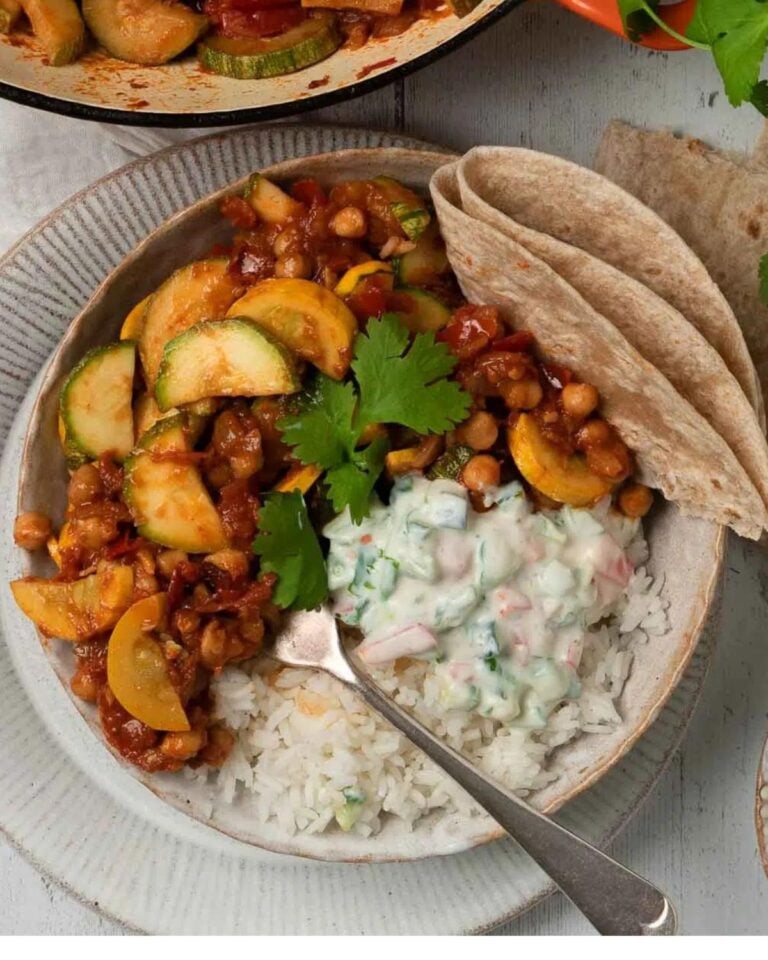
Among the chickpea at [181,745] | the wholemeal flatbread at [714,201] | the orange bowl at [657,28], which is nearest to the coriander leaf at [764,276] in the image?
the wholemeal flatbread at [714,201]

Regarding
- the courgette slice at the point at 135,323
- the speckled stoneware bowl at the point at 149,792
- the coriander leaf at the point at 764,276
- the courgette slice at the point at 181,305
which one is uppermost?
the coriander leaf at the point at 764,276

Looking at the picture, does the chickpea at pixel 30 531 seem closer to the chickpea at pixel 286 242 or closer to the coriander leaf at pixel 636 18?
the chickpea at pixel 286 242

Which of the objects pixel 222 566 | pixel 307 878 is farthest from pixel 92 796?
pixel 222 566

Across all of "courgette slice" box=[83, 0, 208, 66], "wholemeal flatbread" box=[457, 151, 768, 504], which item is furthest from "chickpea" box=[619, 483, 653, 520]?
"courgette slice" box=[83, 0, 208, 66]

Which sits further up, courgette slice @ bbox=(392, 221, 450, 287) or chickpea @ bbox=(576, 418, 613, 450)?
courgette slice @ bbox=(392, 221, 450, 287)

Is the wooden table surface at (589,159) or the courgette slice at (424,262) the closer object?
the courgette slice at (424,262)

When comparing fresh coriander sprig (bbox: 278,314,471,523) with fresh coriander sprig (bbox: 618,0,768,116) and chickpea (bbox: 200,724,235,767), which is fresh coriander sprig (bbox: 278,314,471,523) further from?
fresh coriander sprig (bbox: 618,0,768,116)
